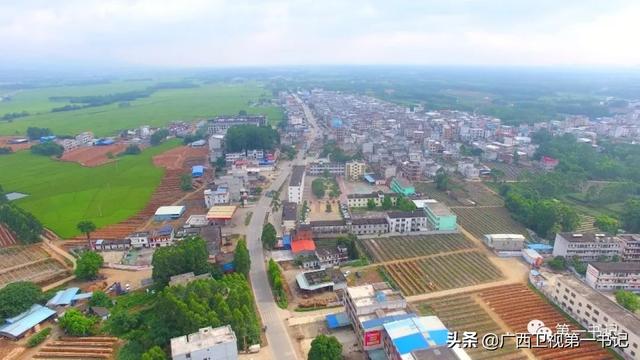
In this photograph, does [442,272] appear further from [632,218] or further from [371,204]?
[632,218]

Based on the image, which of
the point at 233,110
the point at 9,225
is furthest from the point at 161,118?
the point at 9,225

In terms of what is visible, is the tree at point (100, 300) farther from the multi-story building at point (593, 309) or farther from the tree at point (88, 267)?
the multi-story building at point (593, 309)

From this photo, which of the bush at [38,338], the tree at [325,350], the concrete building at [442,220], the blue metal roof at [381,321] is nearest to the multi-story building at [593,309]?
the concrete building at [442,220]

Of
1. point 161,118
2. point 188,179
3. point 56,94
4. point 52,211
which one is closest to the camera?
point 52,211

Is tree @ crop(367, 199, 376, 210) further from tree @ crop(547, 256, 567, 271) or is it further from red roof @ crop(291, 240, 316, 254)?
tree @ crop(547, 256, 567, 271)

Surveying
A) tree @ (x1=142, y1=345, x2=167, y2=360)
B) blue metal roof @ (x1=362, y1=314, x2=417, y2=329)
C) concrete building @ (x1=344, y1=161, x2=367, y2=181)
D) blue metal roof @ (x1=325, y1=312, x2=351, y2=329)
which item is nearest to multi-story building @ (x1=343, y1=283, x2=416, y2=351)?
blue metal roof @ (x1=362, y1=314, x2=417, y2=329)

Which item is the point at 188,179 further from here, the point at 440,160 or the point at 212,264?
the point at 440,160

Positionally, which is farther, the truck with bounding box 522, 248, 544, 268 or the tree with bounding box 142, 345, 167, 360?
the truck with bounding box 522, 248, 544, 268
